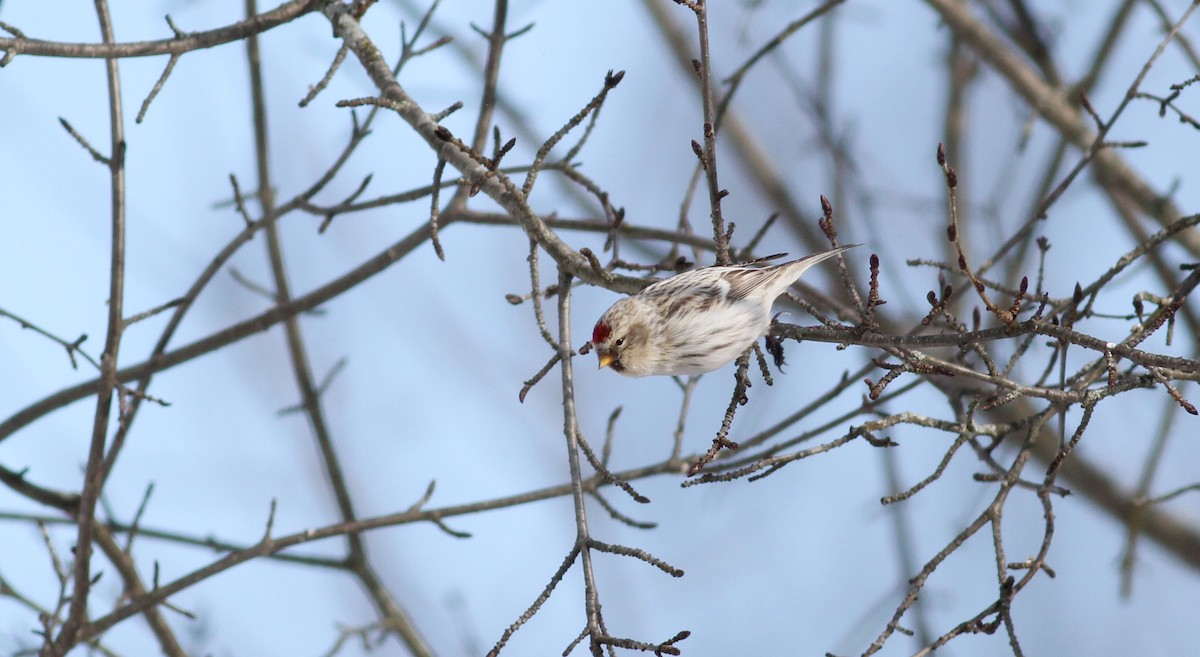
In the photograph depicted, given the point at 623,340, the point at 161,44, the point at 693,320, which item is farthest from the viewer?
the point at 623,340

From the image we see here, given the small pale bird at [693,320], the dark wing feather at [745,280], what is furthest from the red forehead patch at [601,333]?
the dark wing feather at [745,280]

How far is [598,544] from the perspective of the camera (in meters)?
2.00

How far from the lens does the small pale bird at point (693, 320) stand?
2777mm

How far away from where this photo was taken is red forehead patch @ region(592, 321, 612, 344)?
3047 millimetres

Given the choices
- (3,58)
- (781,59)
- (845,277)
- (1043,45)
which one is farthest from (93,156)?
(1043,45)

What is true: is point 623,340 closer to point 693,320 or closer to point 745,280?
point 693,320

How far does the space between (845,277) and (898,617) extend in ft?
2.51

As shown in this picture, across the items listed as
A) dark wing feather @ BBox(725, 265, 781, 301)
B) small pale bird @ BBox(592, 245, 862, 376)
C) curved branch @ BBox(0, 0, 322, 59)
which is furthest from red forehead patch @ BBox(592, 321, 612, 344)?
curved branch @ BBox(0, 0, 322, 59)

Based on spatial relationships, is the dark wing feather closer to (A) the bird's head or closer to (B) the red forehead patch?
(A) the bird's head

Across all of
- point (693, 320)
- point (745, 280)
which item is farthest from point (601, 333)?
point (745, 280)

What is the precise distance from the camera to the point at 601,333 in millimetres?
3064

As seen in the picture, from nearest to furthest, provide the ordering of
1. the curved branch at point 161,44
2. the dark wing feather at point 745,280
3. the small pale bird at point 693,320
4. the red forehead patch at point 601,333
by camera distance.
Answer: the curved branch at point 161,44
the small pale bird at point 693,320
the dark wing feather at point 745,280
the red forehead patch at point 601,333

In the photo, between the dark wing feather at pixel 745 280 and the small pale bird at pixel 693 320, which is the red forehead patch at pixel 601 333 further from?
the dark wing feather at pixel 745 280

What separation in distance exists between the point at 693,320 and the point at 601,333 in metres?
0.32
